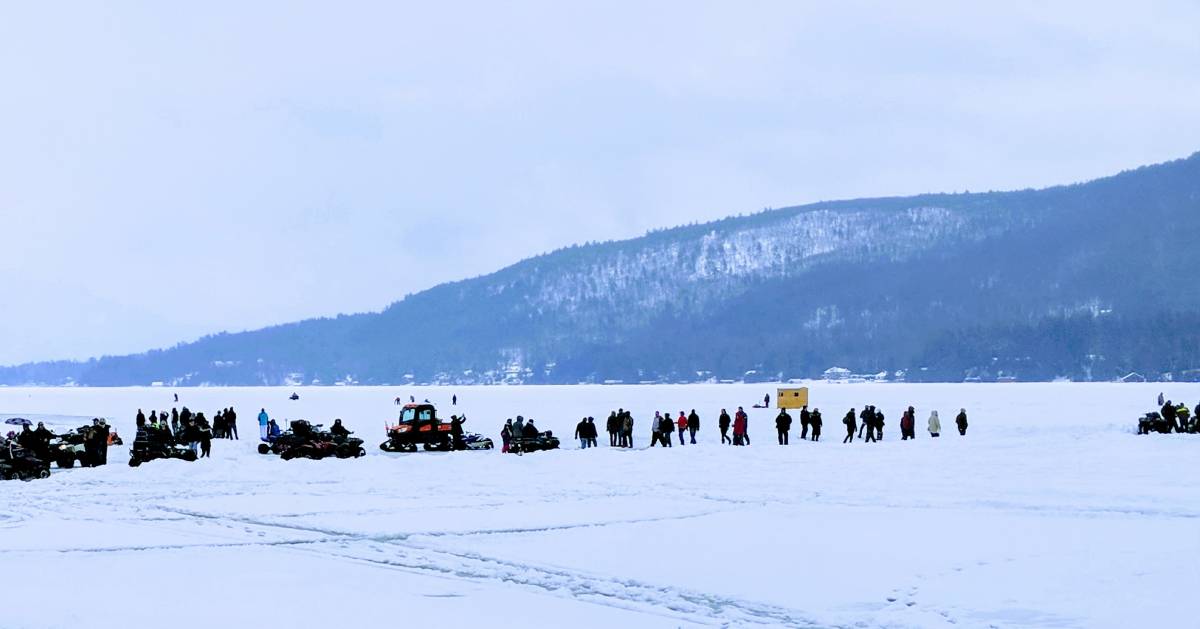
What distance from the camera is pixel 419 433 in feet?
129

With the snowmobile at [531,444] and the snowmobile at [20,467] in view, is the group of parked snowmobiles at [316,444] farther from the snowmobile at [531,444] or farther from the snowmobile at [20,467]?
the snowmobile at [20,467]

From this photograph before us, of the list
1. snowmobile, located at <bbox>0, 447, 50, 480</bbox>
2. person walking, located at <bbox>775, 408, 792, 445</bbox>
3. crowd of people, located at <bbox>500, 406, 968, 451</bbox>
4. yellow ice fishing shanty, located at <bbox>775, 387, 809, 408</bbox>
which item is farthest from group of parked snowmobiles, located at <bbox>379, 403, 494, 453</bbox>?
yellow ice fishing shanty, located at <bbox>775, 387, 809, 408</bbox>

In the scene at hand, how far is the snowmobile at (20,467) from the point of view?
96.9 feet

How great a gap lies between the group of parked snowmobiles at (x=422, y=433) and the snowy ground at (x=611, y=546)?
8869mm

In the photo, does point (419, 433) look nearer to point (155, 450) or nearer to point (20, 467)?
point (155, 450)

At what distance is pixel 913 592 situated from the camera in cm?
1337

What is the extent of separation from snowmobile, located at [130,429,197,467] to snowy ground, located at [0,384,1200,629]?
388cm

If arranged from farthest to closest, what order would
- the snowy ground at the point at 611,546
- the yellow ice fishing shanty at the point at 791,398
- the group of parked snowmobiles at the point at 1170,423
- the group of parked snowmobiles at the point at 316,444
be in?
the yellow ice fishing shanty at the point at 791,398
the group of parked snowmobiles at the point at 1170,423
the group of parked snowmobiles at the point at 316,444
the snowy ground at the point at 611,546

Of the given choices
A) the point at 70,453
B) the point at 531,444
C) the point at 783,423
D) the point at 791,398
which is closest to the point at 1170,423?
the point at 783,423

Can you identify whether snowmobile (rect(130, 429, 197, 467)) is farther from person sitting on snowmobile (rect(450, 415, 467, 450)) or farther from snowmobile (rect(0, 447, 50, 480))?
person sitting on snowmobile (rect(450, 415, 467, 450))

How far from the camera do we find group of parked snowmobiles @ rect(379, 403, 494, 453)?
39.3 m

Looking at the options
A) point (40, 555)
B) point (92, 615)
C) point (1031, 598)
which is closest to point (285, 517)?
point (40, 555)

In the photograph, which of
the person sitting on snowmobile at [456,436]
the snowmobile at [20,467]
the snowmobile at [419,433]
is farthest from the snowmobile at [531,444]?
the snowmobile at [20,467]

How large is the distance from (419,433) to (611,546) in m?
23.0
